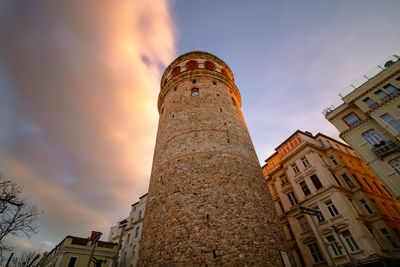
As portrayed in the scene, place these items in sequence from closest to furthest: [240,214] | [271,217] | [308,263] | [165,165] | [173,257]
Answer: [173,257]
[240,214]
[271,217]
[165,165]
[308,263]

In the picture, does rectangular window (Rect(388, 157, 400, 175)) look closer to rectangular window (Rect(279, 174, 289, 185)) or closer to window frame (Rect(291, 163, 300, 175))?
window frame (Rect(291, 163, 300, 175))

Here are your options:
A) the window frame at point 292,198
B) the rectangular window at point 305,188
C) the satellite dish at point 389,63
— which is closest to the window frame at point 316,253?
the window frame at point 292,198

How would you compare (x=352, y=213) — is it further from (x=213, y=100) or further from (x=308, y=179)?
(x=213, y=100)

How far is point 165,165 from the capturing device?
13609 millimetres

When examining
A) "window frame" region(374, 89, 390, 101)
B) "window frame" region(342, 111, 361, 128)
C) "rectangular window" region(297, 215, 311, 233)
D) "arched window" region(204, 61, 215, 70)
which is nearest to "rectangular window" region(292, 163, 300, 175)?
"rectangular window" region(297, 215, 311, 233)

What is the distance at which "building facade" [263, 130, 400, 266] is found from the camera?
15273 millimetres

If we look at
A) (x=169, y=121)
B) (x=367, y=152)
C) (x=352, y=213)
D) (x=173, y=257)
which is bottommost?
(x=173, y=257)

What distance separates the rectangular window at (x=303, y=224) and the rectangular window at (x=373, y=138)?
31.1ft

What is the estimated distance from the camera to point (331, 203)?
17422 mm

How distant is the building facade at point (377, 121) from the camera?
587 inches

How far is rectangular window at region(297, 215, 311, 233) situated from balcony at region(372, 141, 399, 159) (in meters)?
9.02

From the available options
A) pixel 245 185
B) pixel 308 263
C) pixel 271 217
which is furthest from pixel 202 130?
pixel 308 263

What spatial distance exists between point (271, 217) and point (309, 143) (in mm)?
12786

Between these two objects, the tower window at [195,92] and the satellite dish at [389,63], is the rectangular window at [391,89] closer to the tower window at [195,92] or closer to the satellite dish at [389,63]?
the satellite dish at [389,63]
